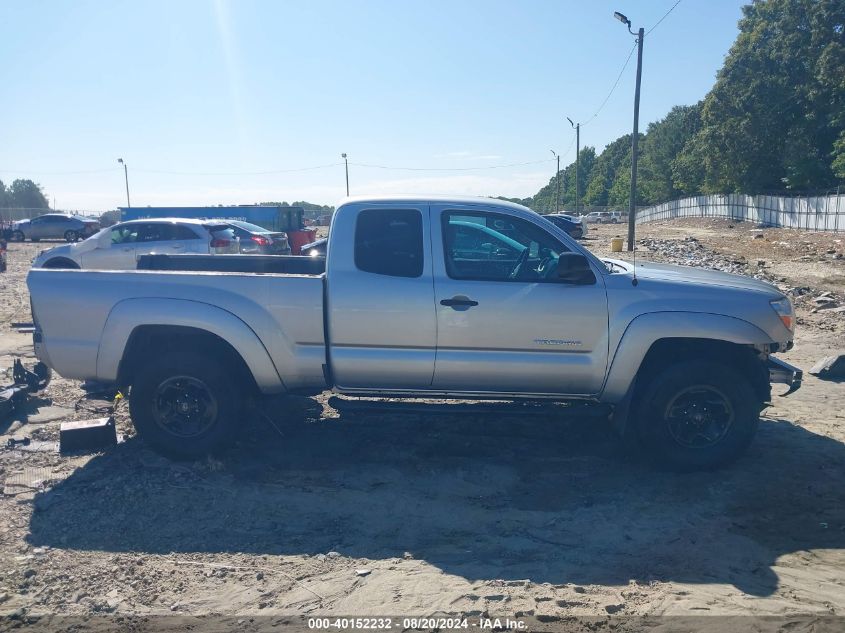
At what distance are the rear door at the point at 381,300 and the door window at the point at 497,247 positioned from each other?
0.21 metres

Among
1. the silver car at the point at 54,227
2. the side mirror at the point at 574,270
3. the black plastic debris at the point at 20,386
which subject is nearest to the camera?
the side mirror at the point at 574,270

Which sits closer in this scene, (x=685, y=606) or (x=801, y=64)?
(x=685, y=606)

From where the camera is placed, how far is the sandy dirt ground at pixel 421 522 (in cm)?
372

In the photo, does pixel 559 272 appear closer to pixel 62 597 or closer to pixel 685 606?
pixel 685 606

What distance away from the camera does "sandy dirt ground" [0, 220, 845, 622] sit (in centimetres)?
372

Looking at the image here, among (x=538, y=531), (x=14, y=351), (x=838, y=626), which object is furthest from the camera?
(x=14, y=351)

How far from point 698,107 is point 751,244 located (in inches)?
2064

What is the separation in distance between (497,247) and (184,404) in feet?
9.14

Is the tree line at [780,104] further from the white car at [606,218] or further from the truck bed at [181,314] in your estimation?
the truck bed at [181,314]

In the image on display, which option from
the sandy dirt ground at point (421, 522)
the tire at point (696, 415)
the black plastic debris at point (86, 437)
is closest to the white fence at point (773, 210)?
the sandy dirt ground at point (421, 522)

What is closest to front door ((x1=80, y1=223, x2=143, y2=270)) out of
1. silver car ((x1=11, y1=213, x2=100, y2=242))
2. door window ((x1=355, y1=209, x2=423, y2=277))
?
door window ((x1=355, y1=209, x2=423, y2=277))

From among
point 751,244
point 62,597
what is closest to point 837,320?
point 62,597

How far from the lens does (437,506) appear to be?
4793 millimetres

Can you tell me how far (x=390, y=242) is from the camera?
536cm
